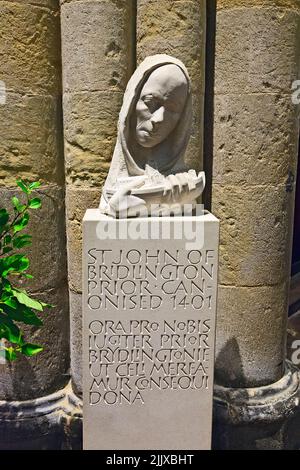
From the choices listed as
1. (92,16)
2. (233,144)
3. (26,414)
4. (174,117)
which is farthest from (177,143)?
(26,414)

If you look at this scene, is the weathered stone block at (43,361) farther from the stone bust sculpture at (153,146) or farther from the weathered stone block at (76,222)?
the stone bust sculpture at (153,146)

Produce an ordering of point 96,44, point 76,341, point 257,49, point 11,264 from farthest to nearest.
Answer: point 76,341 < point 257,49 < point 96,44 < point 11,264

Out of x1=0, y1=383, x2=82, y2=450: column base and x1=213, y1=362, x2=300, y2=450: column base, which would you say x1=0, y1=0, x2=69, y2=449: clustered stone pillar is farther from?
x1=213, y1=362, x2=300, y2=450: column base

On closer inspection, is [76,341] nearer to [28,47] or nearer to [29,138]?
[29,138]

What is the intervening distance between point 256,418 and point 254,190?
1.41m

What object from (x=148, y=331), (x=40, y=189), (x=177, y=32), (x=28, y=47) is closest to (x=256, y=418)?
(x=148, y=331)

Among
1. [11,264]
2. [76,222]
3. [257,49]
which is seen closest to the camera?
[11,264]

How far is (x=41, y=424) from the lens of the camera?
2.78 m

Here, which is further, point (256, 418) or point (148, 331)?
point (256, 418)

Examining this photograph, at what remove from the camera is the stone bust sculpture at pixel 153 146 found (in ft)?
6.67

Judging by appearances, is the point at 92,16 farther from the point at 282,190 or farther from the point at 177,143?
the point at 282,190

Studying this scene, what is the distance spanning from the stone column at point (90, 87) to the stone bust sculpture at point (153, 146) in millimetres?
445

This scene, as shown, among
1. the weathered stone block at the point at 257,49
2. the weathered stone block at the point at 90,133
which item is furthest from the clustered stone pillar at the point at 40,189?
the weathered stone block at the point at 257,49

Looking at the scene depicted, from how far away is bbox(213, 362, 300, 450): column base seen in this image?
282 centimetres
